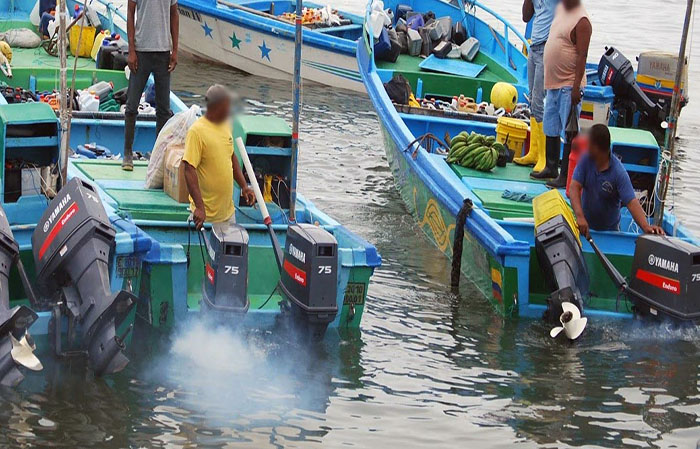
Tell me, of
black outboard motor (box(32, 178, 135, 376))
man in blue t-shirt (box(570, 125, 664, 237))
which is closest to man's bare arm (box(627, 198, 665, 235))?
man in blue t-shirt (box(570, 125, 664, 237))

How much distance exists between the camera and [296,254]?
777cm

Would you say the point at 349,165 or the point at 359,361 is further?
the point at 349,165

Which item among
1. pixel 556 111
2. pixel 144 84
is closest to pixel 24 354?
pixel 144 84

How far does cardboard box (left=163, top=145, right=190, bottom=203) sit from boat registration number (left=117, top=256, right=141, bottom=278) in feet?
3.54

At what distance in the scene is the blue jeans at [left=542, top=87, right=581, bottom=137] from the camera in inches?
404

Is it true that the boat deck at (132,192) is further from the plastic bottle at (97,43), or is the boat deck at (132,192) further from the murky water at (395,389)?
the plastic bottle at (97,43)

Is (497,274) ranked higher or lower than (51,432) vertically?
higher

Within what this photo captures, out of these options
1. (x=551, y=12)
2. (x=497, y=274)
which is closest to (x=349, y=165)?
(x=551, y=12)

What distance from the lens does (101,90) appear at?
1190 cm

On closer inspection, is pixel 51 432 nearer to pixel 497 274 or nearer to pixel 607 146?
pixel 497 274

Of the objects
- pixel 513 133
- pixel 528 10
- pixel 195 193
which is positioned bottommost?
pixel 195 193

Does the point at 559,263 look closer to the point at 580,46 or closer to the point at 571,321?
the point at 571,321

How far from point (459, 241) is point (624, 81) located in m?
6.45

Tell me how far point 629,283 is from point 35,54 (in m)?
8.25
